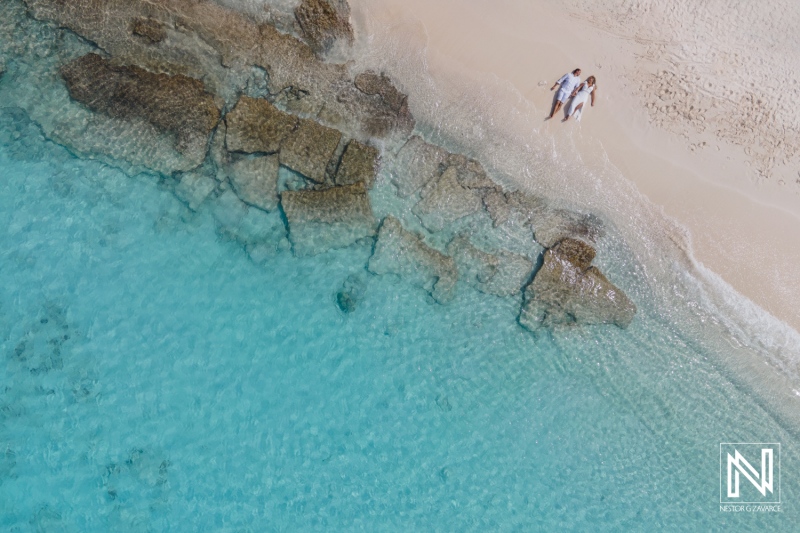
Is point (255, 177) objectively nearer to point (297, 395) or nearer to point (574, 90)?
point (297, 395)

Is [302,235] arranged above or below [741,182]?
below

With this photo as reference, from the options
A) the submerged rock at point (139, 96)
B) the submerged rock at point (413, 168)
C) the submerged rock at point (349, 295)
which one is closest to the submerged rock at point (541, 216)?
the submerged rock at point (413, 168)

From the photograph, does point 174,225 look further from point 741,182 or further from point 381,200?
point 741,182

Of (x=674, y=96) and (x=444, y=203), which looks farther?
(x=444, y=203)

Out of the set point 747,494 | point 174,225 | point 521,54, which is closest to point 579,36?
point 521,54

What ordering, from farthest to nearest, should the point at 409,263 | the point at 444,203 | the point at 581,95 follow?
the point at 444,203 < the point at 409,263 < the point at 581,95

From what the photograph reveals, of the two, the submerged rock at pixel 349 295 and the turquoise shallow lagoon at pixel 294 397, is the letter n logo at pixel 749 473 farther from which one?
the submerged rock at pixel 349 295

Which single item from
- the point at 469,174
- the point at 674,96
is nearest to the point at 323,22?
the point at 469,174

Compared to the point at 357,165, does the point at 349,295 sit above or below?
below
